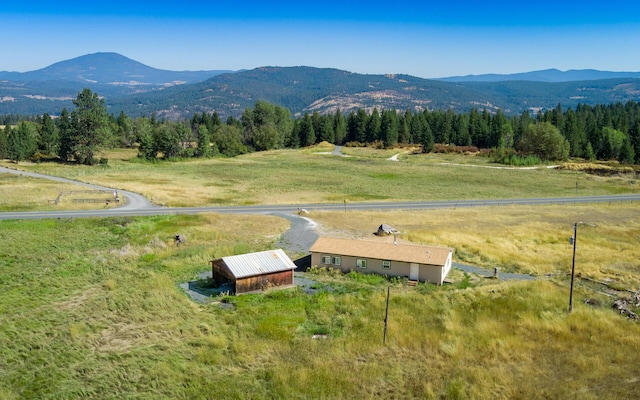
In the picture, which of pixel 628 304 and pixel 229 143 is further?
pixel 229 143

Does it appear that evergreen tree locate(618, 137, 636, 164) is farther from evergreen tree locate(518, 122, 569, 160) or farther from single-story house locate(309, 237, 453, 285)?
single-story house locate(309, 237, 453, 285)

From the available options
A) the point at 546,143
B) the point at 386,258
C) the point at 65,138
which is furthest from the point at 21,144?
the point at 546,143

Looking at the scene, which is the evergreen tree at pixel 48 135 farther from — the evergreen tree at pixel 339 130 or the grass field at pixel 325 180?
the evergreen tree at pixel 339 130

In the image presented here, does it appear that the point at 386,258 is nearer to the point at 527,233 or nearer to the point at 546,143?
the point at 527,233

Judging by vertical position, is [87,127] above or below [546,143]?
above

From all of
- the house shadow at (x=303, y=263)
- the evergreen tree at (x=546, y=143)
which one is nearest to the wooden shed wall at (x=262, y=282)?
the house shadow at (x=303, y=263)

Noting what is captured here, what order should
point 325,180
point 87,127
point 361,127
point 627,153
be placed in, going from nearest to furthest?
point 325,180 < point 87,127 < point 627,153 < point 361,127

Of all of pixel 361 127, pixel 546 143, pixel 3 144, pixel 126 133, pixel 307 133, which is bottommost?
pixel 546 143
